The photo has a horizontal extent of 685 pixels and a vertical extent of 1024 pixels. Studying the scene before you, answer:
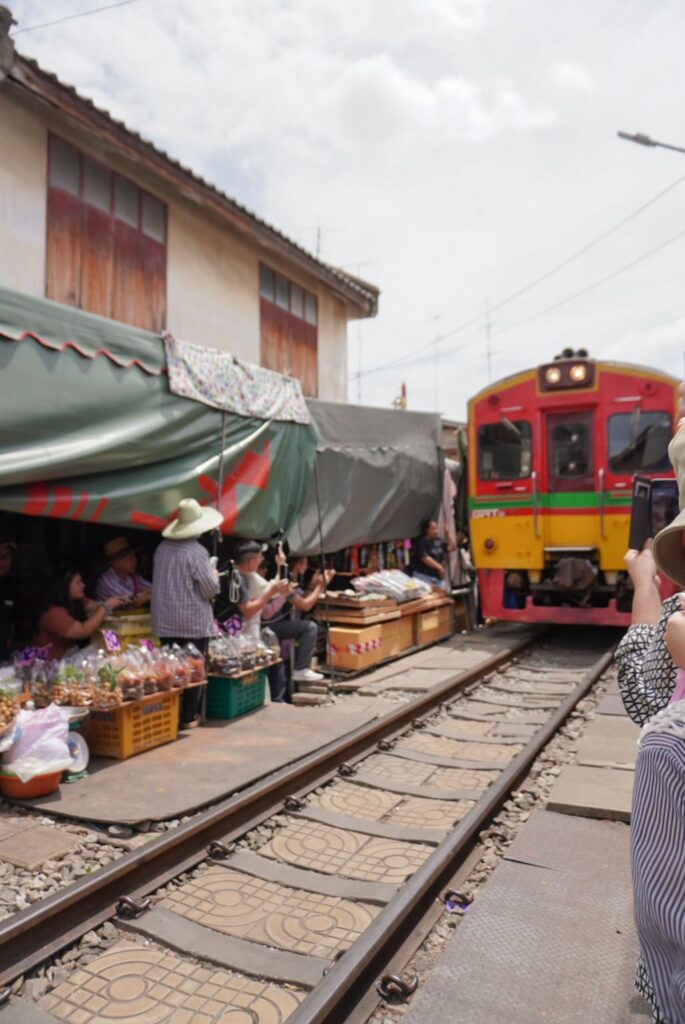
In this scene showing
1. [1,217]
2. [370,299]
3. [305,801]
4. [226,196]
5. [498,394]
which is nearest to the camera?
[305,801]

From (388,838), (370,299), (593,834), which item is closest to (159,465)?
(388,838)

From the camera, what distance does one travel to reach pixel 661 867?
55.8 inches

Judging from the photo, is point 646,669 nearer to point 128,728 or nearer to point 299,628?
point 128,728

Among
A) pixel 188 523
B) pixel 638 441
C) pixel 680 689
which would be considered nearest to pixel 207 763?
pixel 188 523

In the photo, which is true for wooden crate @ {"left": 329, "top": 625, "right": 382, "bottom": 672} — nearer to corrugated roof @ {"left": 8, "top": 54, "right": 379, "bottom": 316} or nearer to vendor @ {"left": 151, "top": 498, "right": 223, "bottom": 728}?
vendor @ {"left": 151, "top": 498, "right": 223, "bottom": 728}

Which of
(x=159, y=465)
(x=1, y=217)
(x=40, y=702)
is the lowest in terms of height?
(x=40, y=702)

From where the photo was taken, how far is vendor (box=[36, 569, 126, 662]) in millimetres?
5711

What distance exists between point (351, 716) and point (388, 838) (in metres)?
2.21

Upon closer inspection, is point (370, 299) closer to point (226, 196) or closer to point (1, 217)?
point (226, 196)

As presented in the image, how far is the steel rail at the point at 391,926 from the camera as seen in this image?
2.65 meters

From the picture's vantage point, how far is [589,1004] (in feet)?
8.70

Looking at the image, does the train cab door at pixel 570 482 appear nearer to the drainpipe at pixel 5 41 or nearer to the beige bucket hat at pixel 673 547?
the drainpipe at pixel 5 41

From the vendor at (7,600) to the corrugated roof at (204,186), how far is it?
161 inches

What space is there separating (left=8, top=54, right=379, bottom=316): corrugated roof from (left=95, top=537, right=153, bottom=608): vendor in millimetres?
4135
